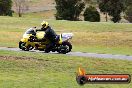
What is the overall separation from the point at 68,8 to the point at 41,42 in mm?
41339

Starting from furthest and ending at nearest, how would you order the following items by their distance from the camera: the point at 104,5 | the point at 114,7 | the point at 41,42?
the point at 104,5
the point at 114,7
the point at 41,42

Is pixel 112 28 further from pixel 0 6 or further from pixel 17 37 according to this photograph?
pixel 0 6

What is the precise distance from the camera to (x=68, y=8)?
6669cm

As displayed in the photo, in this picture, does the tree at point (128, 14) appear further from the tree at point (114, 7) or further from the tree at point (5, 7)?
the tree at point (5, 7)

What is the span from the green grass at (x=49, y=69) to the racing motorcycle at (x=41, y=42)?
11.6 ft

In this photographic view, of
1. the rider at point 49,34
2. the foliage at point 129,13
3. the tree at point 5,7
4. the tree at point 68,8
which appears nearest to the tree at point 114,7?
the tree at point 68,8

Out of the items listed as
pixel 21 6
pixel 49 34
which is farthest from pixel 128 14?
pixel 49 34

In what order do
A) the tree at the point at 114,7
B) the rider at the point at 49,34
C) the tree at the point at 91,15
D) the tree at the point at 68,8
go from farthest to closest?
the tree at the point at 114,7 → the tree at the point at 68,8 → the tree at the point at 91,15 → the rider at the point at 49,34

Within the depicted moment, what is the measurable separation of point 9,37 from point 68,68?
18758 mm

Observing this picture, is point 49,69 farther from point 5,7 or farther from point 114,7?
point 5,7

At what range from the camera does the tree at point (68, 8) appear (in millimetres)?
66500

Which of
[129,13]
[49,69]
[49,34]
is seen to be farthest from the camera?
[129,13]

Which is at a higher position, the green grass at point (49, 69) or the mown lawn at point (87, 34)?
the green grass at point (49, 69)

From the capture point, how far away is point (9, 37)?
3712 centimetres
